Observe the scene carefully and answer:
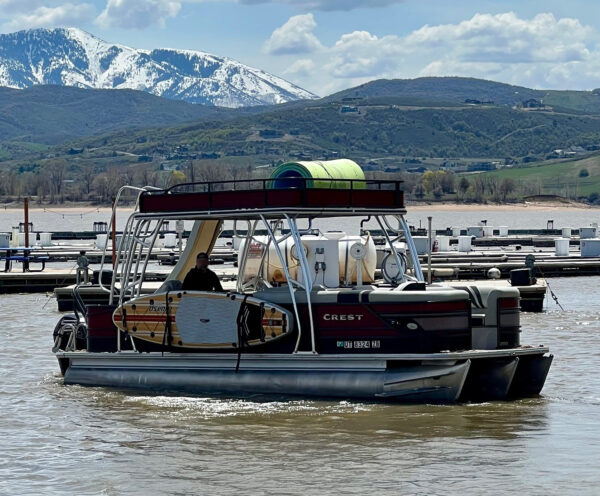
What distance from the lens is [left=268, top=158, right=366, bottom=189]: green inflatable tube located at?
79.7ft

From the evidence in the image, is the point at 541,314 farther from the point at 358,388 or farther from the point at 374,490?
the point at 374,490

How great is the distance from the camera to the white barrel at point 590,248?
219 ft

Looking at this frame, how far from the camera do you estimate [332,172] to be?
24906mm

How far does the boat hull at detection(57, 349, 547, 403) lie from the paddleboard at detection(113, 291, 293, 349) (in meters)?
0.33

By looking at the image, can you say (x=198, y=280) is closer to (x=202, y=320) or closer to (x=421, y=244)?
(x=202, y=320)

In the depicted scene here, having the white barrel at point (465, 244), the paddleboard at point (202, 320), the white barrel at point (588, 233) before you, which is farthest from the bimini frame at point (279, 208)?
the white barrel at point (588, 233)

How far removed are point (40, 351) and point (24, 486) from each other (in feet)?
49.2

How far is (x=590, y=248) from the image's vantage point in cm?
6725

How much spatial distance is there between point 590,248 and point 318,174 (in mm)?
44875

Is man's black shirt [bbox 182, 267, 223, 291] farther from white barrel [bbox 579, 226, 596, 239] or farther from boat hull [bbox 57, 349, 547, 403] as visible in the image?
white barrel [bbox 579, 226, 596, 239]

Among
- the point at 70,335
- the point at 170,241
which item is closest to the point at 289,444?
the point at 70,335

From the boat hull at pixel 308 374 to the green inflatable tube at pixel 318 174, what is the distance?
3.20 m

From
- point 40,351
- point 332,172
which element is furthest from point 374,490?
point 40,351

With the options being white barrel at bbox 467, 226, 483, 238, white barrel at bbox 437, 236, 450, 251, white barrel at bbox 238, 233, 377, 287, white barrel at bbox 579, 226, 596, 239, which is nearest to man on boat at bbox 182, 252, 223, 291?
white barrel at bbox 238, 233, 377, 287
